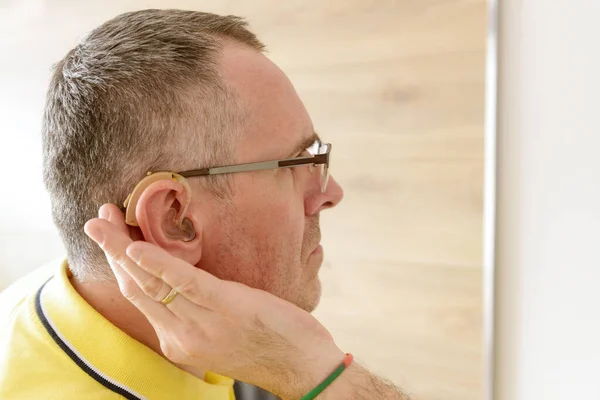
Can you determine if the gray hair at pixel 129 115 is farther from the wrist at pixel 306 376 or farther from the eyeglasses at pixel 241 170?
the wrist at pixel 306 376

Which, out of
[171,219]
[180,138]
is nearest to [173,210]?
[171,219]

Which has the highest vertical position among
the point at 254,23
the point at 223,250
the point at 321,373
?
the point at 254,23

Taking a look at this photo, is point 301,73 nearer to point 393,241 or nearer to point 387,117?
point 387,117

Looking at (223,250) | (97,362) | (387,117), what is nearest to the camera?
(97,362)

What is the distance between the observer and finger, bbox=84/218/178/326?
2.74 feet

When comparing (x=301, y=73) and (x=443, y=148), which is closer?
(x=443, y=148)

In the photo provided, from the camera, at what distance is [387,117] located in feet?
4.97

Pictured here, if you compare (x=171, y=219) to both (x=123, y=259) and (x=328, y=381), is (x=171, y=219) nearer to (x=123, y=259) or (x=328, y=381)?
(x=123, y=259)

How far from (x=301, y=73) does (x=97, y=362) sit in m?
1.00

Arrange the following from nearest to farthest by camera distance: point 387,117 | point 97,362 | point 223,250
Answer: point 97,362, point 223,250, point 387,117

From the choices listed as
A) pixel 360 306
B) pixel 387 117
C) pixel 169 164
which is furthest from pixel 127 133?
pixel 360 306

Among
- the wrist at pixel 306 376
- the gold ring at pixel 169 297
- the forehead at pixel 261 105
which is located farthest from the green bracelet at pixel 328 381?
the forehead at pixel 261 105

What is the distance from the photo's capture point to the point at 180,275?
2.75 feet

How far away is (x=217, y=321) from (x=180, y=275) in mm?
106
